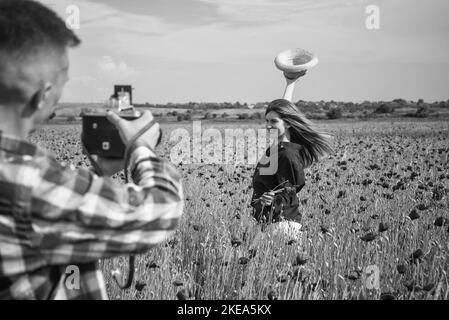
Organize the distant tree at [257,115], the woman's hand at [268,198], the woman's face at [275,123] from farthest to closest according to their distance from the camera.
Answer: the distant tree at [257,115] → the woman's face at [275,123] → the woman's hand at [268,198]

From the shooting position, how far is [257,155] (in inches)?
440

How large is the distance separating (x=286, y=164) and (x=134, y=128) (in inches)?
120

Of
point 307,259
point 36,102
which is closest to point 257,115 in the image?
point 307,259

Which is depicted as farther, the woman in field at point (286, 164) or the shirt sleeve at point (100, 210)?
the woman in field at point (286, 164)

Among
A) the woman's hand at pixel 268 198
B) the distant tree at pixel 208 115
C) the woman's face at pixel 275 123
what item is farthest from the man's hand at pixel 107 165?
the distant tree at pixel 208 115

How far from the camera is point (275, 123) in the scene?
4.51 meters

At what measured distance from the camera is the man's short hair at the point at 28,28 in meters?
1.11

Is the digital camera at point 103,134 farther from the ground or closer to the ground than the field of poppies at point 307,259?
farther from the ground

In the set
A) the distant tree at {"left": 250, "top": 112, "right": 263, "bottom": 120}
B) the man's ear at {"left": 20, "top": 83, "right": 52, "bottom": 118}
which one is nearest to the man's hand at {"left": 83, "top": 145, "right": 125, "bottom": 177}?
the man's ear at {"left": 20, "top": 83, "right": 52, "bottom": 118}

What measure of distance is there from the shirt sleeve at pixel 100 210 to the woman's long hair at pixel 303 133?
3.39 m

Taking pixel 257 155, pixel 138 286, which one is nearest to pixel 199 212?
pixel 138 286

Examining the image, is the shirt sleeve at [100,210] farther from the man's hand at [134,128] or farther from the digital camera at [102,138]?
the digital camera at [102,138]
